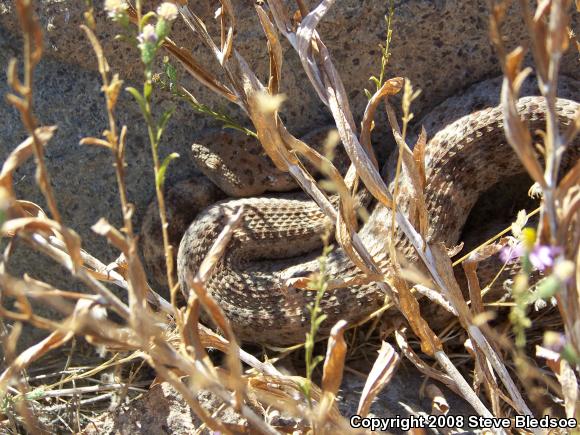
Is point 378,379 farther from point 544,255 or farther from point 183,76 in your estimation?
point 183,76

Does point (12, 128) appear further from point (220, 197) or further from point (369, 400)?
point (369, 400)

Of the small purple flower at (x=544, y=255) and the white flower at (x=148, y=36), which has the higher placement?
the white flower at (x=148, y=36)

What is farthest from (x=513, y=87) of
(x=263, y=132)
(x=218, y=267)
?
(x=218, y=267)

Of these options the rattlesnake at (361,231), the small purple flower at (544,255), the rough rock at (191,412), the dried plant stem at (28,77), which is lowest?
the rough rock at (191,412)

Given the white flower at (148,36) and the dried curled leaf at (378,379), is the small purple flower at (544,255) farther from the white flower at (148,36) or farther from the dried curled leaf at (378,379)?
the white flower at (148,36)

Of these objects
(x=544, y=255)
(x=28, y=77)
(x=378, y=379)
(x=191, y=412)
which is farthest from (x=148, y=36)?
(x=191, y=412)

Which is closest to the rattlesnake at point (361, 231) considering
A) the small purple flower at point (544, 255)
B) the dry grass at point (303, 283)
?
the dry grass at point (303, 283)
